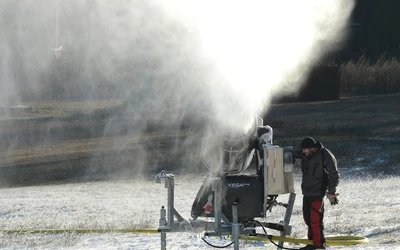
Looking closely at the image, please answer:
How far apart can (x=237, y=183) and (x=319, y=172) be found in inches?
42.0

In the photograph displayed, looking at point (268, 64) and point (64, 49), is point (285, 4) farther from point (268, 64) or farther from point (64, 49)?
point (64, 49)

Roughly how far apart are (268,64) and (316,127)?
16.6m

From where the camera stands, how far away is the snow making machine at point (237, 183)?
28.1 feet

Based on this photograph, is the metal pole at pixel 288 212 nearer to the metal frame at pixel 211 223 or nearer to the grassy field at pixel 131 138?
the metal frame at pixel 211 223

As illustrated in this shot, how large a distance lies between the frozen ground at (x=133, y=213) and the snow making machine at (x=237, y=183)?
→ 57.5 inches

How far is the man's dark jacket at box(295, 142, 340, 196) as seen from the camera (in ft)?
29.7

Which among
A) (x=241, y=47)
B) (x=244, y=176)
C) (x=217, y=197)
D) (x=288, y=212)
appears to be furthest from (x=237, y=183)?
(x=241, y=47)

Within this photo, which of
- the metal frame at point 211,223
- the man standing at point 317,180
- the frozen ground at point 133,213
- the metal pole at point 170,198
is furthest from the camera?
the frozen ground at point 133,213

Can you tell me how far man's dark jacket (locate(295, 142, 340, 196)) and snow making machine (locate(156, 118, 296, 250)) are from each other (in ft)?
1.03

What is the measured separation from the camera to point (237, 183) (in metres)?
8.73

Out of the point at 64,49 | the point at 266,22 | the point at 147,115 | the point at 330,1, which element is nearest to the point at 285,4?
the point at 266,22

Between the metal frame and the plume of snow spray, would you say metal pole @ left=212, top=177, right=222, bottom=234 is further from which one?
the plume of snow spray

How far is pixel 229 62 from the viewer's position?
986 cm

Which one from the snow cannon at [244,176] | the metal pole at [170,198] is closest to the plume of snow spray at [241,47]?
the snow cannon at [244,176]
